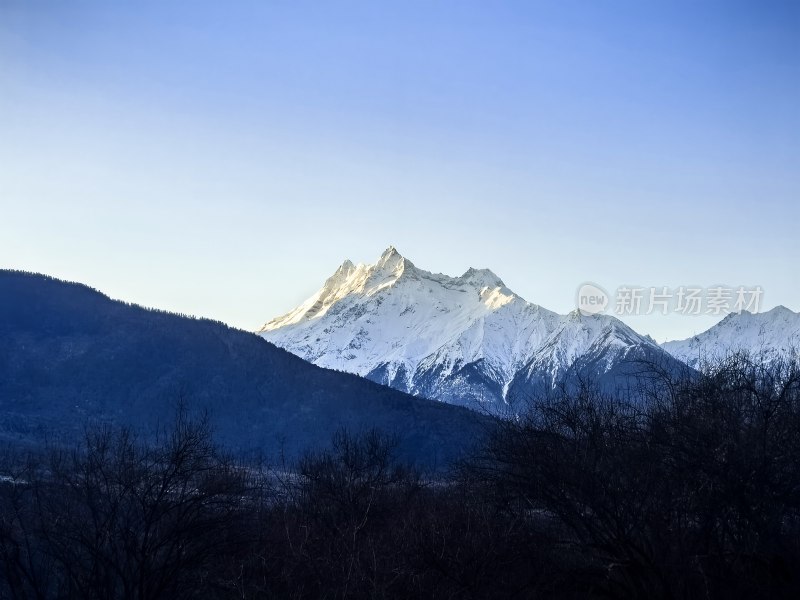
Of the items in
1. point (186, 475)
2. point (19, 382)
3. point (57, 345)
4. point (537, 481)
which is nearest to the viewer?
point (537, 481)

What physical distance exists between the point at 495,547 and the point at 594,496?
7.56 meters

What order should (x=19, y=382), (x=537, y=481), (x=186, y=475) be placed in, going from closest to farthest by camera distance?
(x=537, y=481), (x=186, y=475), (x=19, y=382)

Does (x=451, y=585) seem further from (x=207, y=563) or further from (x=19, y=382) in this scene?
(x=19, y=382)

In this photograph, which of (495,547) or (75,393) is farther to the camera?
(75,393)

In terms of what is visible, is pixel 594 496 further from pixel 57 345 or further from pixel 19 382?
pixel 57 345

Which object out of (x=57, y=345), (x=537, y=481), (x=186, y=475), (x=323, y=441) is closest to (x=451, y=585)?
(x=537, y=481)

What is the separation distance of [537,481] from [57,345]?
191077mm

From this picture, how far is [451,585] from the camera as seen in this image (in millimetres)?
29453

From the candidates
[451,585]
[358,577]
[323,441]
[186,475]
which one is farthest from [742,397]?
[323,441]

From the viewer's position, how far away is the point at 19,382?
181375mm

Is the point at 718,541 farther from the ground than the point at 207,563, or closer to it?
farther from the ground

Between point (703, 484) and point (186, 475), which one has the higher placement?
point (703, 484)

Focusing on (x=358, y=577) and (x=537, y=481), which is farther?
(x=358, y=577)

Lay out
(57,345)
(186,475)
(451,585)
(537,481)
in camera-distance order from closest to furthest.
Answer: (537,481) < (451,585) < (186,475) < (57,345)
